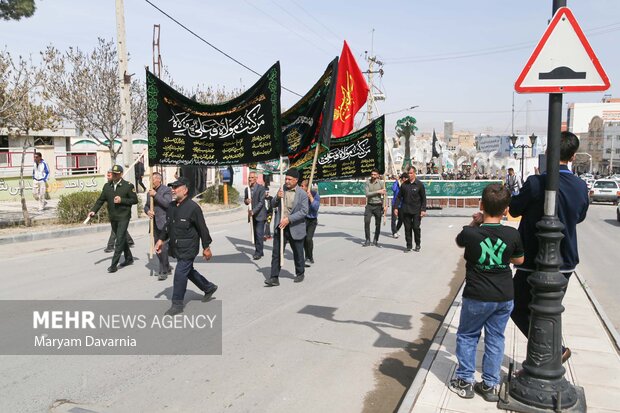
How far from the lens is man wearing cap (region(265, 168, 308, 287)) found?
839 centimetres

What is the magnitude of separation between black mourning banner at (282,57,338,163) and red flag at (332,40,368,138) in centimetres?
187

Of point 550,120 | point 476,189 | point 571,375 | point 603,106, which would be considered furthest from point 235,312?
point 603,106

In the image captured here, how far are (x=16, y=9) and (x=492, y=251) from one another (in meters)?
15.7

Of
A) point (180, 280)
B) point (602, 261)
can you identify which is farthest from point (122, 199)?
point (602, 261)

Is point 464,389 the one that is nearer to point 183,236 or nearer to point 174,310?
point 174,310

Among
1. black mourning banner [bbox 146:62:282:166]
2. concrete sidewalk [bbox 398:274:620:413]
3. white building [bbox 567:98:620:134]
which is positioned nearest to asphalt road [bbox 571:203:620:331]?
concrete sidewalk [bbox 398:274:620:413]

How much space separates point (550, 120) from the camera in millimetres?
4031

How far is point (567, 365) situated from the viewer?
4805 millimetres

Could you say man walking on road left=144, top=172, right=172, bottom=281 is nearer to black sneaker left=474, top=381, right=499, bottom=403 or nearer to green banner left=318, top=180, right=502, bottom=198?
black sneaker left=474, top=381, right=499, bottom=403

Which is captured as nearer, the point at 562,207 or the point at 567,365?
the point at 562,207

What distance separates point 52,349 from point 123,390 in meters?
1.48

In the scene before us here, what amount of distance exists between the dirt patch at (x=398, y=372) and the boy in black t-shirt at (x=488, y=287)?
0.60 meters

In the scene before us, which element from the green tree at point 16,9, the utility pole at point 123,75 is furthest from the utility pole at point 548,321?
the green tree at point 16,9

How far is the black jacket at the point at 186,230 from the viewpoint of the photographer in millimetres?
6672
